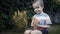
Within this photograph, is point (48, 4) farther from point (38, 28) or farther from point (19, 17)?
point (38, 28)

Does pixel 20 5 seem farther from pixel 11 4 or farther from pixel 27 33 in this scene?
pixel 27 33

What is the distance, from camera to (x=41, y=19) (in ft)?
14.8

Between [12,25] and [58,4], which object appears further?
[58,4]

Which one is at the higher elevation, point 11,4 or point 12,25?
point 11,4

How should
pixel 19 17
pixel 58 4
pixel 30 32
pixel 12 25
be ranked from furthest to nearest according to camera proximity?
pixel 58 4
pixel 12 25
pixel 19 17
pixel 30 32

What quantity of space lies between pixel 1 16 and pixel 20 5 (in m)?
1.16

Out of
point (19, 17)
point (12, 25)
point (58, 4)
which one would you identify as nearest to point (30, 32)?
point (19, 17)

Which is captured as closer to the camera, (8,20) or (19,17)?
(19,17)

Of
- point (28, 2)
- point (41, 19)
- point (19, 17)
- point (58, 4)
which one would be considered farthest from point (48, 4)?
point (41, 19)

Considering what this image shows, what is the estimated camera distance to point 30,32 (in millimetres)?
4430

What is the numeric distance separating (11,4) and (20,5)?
479mm

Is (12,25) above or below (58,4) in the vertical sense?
below

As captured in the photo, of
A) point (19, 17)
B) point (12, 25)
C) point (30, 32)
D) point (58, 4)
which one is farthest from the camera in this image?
point (58, 4)

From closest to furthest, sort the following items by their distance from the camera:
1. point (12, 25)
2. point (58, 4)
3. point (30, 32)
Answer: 1. point (30, 32)
2. point (12, 25)
3. point (58, 4)
